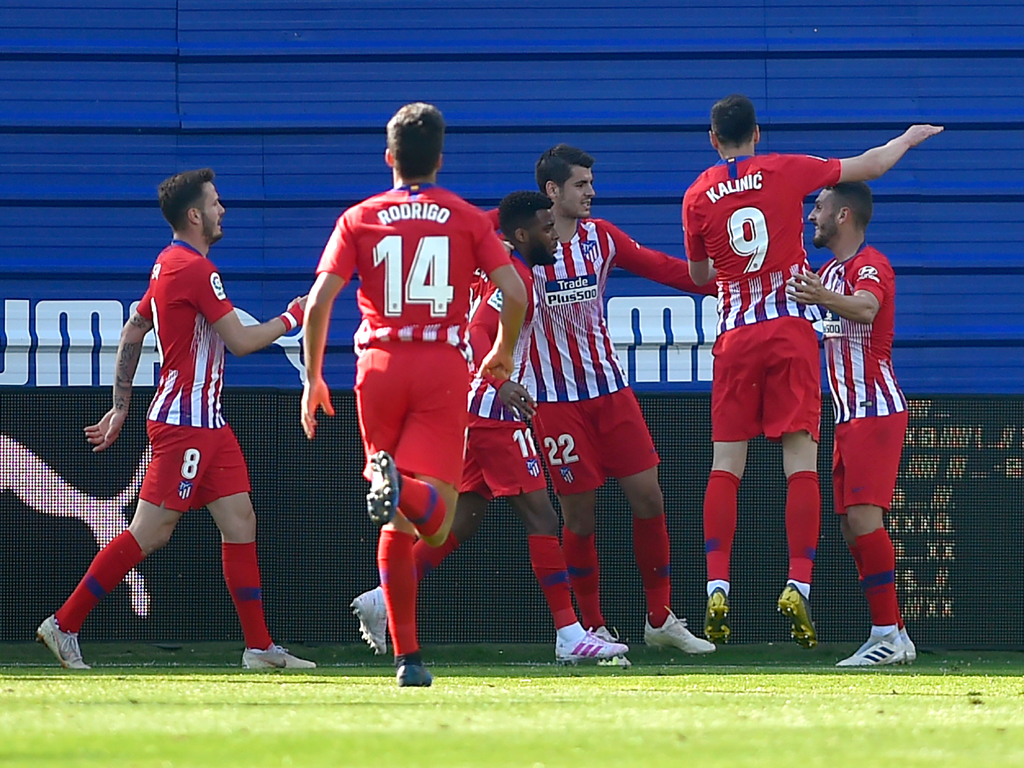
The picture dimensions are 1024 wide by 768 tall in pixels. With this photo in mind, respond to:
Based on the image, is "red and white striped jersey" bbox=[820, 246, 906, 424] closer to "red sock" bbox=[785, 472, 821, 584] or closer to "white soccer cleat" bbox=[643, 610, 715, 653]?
"red sock" bbox=[785, 472, 821, 584]

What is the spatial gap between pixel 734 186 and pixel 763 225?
188 mm

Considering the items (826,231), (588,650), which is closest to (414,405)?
(588,650)

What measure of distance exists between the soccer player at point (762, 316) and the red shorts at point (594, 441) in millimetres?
461

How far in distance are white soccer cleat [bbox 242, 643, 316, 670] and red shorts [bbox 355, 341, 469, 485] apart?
1779 millimetres

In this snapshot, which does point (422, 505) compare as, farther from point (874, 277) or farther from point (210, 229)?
point (874, 277)

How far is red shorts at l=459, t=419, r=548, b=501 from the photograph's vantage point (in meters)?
6.31

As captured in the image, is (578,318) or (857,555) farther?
(578,318)

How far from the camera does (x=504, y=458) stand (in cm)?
633

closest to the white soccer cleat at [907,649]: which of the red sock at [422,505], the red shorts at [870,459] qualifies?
the red shorts at [870,459]

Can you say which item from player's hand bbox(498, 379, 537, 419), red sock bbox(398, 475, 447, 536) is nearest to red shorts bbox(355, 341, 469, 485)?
red sock bbox(398, 475, 447, 536)

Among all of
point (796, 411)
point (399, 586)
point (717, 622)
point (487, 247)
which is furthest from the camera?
point (796, 411)

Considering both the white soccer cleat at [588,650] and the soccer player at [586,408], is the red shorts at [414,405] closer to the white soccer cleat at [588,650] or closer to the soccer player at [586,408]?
the white soccer cleat at [588,650]

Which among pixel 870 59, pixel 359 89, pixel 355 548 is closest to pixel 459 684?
pixel 355 548

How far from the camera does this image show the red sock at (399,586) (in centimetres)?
459
